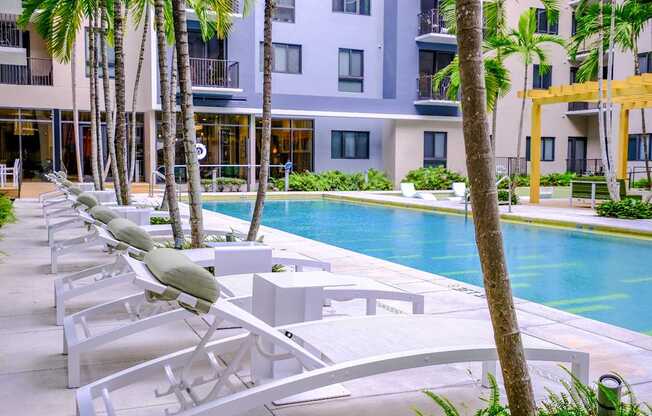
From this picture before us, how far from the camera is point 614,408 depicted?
2742 millimetres

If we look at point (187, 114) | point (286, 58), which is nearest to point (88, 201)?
point (187, 114)

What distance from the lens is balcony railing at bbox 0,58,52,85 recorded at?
26875mm

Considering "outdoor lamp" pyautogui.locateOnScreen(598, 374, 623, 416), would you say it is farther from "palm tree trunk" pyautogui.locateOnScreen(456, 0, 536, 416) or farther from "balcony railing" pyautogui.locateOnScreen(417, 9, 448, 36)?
"balcony railing" pyautogui.locateOnScreen(417, 9, 448, 36)

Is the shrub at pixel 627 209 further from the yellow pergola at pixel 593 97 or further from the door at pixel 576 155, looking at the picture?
the door at pixel 576 155

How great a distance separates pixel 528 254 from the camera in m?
11.4

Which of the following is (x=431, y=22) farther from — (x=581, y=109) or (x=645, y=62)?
(x=645, y=62)

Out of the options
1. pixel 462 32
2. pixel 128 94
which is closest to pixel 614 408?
pixel 462 32

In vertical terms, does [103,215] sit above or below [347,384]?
above

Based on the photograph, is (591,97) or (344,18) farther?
(344,18)

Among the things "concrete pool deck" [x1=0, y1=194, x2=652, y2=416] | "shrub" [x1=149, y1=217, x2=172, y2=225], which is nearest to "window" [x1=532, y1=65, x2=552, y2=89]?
"shrub" [x1=149, y1=217, x2=172, y2=225]

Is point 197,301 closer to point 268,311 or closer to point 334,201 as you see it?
point 268,311

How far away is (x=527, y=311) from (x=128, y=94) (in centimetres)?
2463

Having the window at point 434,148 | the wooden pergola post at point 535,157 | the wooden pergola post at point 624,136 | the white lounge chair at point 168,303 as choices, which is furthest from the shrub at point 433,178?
the white lounge chair at point 168,303

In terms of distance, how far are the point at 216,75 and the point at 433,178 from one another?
1006cm
